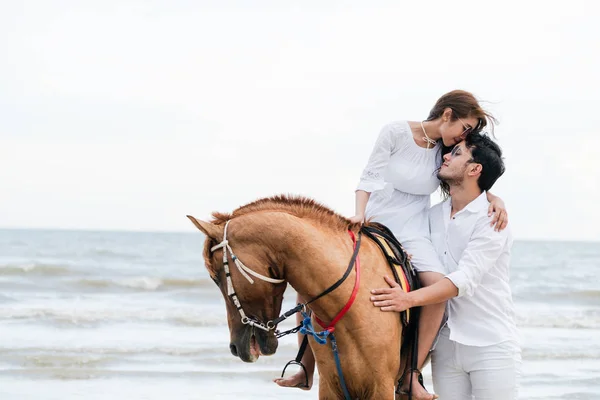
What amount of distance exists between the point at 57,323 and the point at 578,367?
23.8 feet

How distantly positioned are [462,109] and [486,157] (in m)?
0.27

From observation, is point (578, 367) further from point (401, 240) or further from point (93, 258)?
point (93, 258)

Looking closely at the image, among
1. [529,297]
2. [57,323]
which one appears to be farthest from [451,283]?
[529,297]

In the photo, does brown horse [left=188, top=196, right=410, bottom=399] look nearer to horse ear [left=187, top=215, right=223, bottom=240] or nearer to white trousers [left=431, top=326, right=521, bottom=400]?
horse ear [left=187, top=215, right=223, bottom=240]

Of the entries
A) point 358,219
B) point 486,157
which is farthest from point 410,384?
point 486,157

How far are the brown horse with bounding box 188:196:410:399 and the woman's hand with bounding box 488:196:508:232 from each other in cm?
54

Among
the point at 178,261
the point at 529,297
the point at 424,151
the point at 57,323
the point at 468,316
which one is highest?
the point at 424,151

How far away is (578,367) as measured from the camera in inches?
359

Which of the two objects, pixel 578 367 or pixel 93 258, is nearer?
pixel 578 367

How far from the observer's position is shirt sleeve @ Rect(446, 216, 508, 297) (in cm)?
342

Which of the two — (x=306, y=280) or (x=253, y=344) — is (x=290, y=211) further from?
(x=253, y=344)

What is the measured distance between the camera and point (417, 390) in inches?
140

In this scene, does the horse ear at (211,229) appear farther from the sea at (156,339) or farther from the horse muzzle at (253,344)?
the sea at (156,339)

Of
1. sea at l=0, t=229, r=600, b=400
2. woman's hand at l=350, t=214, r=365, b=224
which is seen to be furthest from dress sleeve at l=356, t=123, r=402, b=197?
sea at l=0, t=229, r=600, b=400
